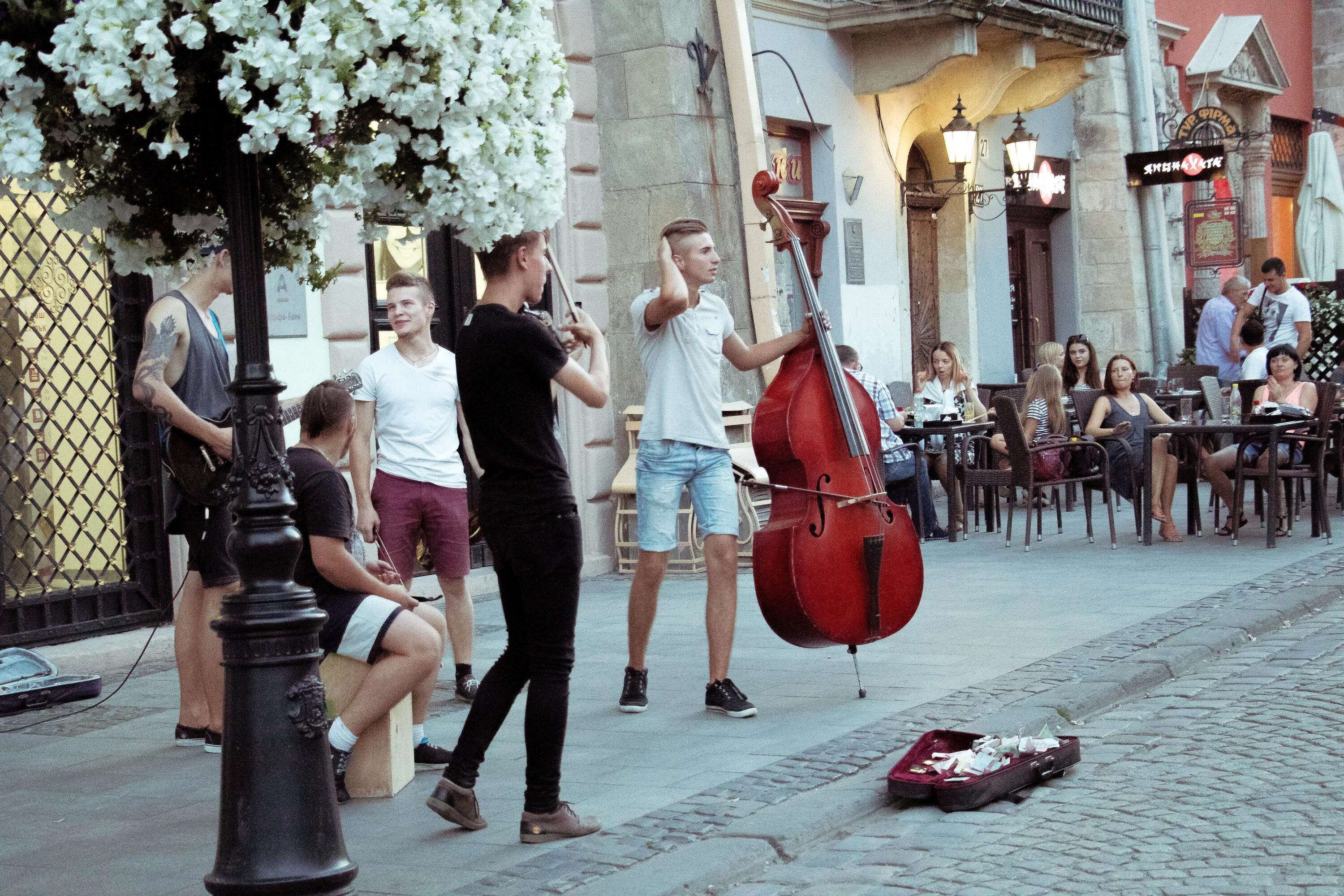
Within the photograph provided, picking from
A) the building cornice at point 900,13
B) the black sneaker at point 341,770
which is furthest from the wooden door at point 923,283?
the black sneaker at point 341,770

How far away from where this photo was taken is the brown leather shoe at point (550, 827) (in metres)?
4.91

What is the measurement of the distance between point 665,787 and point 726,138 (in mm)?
7483

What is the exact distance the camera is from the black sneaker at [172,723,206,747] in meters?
6.57

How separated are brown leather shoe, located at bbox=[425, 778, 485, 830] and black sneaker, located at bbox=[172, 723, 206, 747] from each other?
6.09 ft

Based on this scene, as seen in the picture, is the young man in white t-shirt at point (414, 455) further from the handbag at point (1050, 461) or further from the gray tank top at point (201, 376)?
the handbag at point (1050, 461)

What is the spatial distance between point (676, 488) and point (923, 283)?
1173 centimetres

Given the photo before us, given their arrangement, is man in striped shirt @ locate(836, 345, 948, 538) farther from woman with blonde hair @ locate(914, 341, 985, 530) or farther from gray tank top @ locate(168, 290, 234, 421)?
gray tank top @ locate(168, 290, 234, 421)

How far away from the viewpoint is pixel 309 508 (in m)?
5.48

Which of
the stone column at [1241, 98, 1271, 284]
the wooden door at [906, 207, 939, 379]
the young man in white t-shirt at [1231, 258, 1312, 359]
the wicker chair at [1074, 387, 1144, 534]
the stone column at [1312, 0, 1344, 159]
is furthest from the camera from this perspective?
the stone column at [1312, 0, 1344, 159]

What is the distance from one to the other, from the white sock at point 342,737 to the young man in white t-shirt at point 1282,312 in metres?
13.3

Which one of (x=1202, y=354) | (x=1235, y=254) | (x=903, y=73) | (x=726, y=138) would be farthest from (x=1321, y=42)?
(x=726, y=138)

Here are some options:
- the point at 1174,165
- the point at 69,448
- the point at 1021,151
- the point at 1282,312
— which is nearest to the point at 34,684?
the point at 69,448

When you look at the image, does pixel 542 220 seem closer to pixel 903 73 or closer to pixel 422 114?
pixel 422 114

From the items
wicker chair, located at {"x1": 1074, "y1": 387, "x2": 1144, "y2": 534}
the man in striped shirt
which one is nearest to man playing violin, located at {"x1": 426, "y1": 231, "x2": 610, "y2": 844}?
the man in striped shirt
